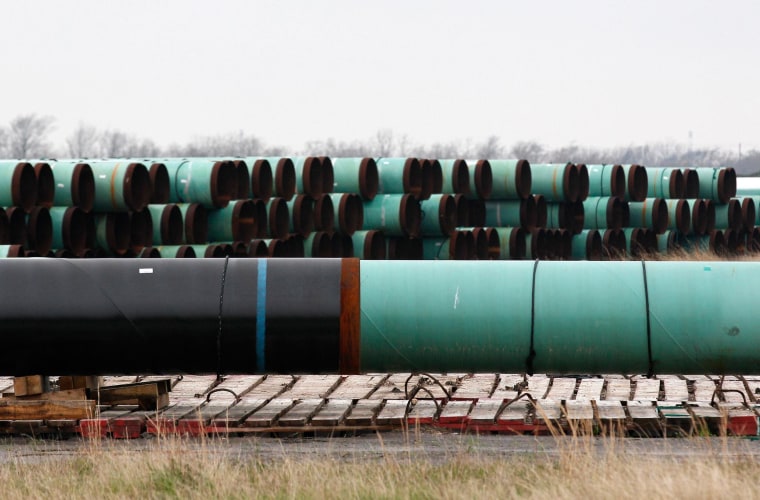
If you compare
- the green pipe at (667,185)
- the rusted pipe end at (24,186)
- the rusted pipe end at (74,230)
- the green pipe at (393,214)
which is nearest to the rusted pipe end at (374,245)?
the green pipe at (393,214)

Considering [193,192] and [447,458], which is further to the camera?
[193,192]

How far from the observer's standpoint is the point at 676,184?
90.1ft

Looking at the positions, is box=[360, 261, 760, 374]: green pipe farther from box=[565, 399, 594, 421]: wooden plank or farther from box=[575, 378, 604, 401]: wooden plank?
box=[575, 378, 604, 401]: wooden plank

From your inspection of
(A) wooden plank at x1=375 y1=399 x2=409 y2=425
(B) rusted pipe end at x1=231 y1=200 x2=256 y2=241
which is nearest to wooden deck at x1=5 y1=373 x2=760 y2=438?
(A) wooden plank at x1=375 y1=399 x2=409 y2=425

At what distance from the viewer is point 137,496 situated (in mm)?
5953

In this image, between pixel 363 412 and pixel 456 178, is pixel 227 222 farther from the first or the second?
pixel 363 412

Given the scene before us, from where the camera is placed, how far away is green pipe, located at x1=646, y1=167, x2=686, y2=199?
90.1 ft

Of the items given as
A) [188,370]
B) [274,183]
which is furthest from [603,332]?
[274,183]

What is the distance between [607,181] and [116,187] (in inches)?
511

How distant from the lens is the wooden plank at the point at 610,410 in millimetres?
8203

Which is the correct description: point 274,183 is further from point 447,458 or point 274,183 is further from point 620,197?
point 447,458

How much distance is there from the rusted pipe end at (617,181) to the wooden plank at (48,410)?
1892 cm

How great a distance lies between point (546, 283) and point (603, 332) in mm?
538

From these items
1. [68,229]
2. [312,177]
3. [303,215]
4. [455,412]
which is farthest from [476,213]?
[455,412]
